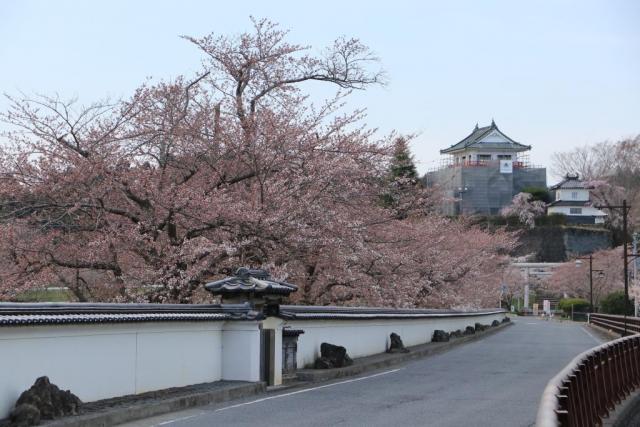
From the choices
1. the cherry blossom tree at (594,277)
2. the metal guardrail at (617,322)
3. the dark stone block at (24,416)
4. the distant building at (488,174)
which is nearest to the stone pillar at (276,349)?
the dark stone block at (24,416)

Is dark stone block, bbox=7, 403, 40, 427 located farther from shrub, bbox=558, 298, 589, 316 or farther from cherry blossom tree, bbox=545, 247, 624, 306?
shrub, bbox=558, 298, 589, 316

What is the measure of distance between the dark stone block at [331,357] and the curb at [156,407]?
354cm

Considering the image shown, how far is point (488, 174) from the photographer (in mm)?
119750

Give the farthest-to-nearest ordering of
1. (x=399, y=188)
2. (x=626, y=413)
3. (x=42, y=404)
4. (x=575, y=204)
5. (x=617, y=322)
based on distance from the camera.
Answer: (x=575, y=204), (x=617, y=322), (x=399, y=188), (x=626, y=413), (x=42, y=404)

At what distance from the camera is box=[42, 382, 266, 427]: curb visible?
10344mm

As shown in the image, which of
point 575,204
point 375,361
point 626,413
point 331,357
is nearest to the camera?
point 626,413

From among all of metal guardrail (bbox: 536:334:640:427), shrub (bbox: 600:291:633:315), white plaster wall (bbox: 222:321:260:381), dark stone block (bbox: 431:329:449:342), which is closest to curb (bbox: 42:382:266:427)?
white plaster wall (bbox: 222:321:260:381)

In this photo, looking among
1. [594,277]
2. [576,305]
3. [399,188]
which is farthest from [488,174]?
[399,188]

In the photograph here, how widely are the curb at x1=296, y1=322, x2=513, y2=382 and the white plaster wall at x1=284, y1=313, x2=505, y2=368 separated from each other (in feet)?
1.18

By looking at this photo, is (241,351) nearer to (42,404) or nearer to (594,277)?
(42,404)

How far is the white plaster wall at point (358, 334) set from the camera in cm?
1908

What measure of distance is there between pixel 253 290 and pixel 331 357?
392 cm

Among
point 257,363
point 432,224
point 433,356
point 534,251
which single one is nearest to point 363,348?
point 433,356

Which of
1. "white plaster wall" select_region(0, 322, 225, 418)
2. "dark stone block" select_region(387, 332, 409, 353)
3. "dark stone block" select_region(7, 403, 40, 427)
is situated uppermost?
"white plaster wall" select_region(0, 322, 225, 418)
